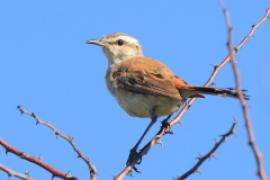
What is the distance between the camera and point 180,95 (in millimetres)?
6570

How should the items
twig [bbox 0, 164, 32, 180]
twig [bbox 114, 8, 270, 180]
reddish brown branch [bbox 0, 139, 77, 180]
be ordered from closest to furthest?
twig [bbox 0, 164, 32, 180], reddish brown branch [bbox 0, 139, 77, 180], twig [bbox 114, 8, 270, 180]

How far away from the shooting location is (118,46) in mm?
8742

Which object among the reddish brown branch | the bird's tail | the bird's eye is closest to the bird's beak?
the bird's eye

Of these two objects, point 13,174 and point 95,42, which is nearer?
point 13,174

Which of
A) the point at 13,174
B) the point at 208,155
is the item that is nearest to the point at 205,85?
the point at 208,155

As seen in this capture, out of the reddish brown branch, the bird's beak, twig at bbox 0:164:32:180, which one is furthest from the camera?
the bird's beak

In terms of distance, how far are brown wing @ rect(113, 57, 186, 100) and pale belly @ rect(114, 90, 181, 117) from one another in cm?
8

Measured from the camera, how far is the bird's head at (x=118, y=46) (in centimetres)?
858

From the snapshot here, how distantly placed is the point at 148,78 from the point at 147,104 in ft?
1.25

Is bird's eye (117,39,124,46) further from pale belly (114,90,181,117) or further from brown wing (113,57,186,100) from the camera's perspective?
pale belly (114,90,181,117)

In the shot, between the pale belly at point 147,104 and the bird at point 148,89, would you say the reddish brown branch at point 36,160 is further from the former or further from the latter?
the pale belly at point 147,104

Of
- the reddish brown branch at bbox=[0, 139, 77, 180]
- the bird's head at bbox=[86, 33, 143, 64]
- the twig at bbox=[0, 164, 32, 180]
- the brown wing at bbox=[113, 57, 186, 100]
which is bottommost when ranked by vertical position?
the twig at bbox=[0, 164, 32, 180]

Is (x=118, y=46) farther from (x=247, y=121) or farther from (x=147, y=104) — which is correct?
(x=247, y=121)

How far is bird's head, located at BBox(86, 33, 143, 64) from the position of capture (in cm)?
858
